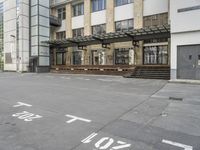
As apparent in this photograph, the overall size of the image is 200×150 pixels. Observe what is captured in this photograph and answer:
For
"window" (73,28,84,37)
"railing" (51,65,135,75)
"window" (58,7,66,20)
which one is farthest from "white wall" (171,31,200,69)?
"window" (58,7,66,20)

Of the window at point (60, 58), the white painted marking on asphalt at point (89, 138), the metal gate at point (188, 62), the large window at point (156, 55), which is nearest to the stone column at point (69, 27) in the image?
the window at point (60, 58)

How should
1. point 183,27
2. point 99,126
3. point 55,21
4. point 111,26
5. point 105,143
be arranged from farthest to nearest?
point 55,21 → point 111,26 → point 183,27 → point 99,126 → point 105,143

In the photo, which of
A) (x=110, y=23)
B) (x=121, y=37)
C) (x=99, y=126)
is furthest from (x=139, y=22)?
(x=99, y=126)

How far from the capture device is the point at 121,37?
76.9 ft

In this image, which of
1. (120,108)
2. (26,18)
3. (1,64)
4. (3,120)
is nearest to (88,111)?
(120,108)

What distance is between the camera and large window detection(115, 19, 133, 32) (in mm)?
25406

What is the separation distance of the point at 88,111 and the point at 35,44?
2683 centimetres

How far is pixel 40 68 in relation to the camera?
1196 inches

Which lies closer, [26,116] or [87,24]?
[26,116]

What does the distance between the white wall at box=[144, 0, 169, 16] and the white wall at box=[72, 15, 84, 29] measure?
11.0m

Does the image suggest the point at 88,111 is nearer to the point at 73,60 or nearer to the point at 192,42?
the point at 192,42

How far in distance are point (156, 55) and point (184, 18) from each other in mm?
8465

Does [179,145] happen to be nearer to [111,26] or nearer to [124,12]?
[124,12]

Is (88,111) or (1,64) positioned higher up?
(1,64)
